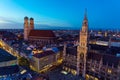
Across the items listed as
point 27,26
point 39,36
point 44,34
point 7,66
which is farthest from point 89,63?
point 27,26

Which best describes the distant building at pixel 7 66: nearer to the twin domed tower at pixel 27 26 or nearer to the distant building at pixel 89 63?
the distant building at pixel 89 63

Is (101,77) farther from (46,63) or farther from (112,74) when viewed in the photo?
(46,63)

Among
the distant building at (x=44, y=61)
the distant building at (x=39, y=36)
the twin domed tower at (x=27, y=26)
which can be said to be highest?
the twin domed tower at (x=27, y=26)

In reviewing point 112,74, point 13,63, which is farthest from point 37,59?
point 112,74

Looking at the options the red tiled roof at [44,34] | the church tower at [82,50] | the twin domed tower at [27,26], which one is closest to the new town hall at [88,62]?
the church tower at [82,50]

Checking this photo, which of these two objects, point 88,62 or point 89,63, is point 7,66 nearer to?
point 88,62

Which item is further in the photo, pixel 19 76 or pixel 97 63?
pixel 97 63

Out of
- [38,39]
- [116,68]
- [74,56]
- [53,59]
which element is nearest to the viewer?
[116,68]

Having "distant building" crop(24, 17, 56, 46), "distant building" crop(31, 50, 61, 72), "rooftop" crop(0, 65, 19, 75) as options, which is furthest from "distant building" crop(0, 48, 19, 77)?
"distant building" crop(24, 17, 56, 46)
